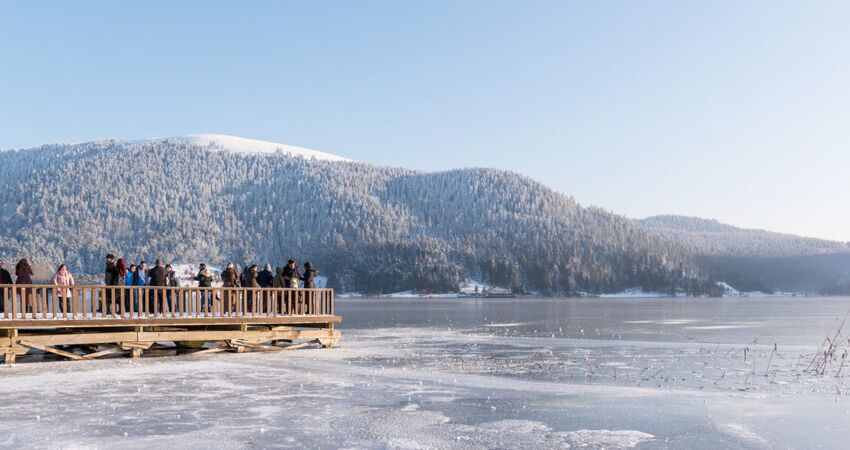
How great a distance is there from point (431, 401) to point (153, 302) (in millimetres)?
13529

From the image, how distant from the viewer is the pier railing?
21078mm

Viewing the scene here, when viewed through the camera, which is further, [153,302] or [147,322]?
[153,302]

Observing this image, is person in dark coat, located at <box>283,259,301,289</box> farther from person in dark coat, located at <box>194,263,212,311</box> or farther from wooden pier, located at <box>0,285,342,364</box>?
person in dark coat, located at <box>194,263,212,311</box>

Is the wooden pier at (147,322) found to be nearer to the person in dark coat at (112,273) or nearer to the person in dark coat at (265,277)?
the person in dark coat at (112,273)

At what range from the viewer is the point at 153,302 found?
80.6 ft

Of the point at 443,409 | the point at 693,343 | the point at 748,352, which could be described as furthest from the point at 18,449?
the point at 693,343

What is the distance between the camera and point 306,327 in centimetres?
2842

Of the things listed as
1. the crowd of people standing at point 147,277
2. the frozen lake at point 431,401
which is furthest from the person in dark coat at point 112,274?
the frozen lake at point 431,401

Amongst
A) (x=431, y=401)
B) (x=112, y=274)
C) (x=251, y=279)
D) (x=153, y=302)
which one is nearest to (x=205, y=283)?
(x=251, y=279)

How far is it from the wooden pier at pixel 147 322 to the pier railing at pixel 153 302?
0.9 inches

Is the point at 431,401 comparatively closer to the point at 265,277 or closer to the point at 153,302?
the point at 153,302

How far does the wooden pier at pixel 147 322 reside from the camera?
68.9 ft

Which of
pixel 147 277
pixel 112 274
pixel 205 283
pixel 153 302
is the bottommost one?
pixel 153 302

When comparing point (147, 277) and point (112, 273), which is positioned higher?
point (112, 273)
